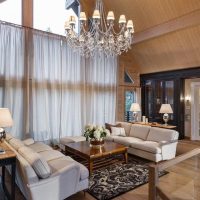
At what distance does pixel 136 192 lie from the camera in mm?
3268

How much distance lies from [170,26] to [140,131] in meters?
3.14

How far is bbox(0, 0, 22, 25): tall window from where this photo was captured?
5.47 metres

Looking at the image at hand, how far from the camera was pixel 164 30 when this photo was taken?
19.1 ft

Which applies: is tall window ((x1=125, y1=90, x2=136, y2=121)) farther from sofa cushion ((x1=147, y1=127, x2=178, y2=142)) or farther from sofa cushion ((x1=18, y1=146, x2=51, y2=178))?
sofa cushion ((x1=18, y1=146, x2=51, y2=178))

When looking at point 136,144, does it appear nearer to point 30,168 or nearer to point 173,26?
point 30,168

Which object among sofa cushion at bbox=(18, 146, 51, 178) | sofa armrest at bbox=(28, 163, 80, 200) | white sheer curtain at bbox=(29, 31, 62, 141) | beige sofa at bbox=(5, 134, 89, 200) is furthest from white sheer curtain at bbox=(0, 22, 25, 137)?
sofa armrest at bbox=(28, 163, 80, 200)

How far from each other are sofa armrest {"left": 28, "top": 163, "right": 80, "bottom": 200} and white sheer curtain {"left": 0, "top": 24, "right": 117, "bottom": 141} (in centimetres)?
322

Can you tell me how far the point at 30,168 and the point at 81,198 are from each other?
1087mm

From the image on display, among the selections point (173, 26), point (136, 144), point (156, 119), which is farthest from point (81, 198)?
point (156, 119)

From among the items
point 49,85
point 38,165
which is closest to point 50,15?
point 49,85

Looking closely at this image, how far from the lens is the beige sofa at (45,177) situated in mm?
2504

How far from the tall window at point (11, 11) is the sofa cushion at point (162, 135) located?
16.3ft

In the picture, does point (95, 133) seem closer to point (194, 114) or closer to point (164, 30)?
point (164, 30)

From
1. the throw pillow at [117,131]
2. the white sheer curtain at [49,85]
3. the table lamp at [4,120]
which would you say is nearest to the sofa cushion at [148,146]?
the throw pillow at [117,131]
